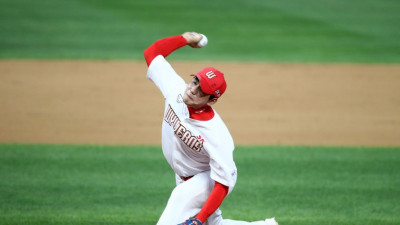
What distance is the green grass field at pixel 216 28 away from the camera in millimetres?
15938

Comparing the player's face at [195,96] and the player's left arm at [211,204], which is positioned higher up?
the player's face at [195,96]

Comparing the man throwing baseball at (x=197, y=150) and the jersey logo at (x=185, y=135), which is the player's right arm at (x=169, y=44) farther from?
the jersey logo at (x=185, y=135)

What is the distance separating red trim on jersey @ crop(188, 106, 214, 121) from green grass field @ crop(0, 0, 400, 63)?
10569 mm

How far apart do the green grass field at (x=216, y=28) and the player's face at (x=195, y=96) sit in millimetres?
10661

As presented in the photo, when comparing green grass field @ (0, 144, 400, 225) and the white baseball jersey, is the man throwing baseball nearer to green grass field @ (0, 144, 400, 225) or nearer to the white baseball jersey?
the white baseball jersey

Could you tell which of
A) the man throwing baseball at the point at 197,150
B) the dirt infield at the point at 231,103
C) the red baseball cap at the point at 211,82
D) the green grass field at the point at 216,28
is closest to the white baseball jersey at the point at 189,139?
the man throwing baseball at the point at 197,150

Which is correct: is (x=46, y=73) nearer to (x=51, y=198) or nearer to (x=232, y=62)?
(x=232, y=62)

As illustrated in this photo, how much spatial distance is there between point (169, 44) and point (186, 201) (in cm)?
141

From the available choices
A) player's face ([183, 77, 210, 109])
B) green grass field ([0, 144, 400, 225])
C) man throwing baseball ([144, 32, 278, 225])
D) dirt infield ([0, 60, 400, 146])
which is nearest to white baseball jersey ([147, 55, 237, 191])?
man throwing baseball ([144, 32, 278, 225])

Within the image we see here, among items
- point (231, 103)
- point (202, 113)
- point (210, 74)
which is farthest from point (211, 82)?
point (231, 103)

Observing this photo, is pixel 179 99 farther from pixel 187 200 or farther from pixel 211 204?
pixel 211 204

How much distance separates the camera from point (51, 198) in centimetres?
738

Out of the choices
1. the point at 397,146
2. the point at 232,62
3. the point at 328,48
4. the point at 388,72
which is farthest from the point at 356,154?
the point at 328,48

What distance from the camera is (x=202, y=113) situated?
5.02m
